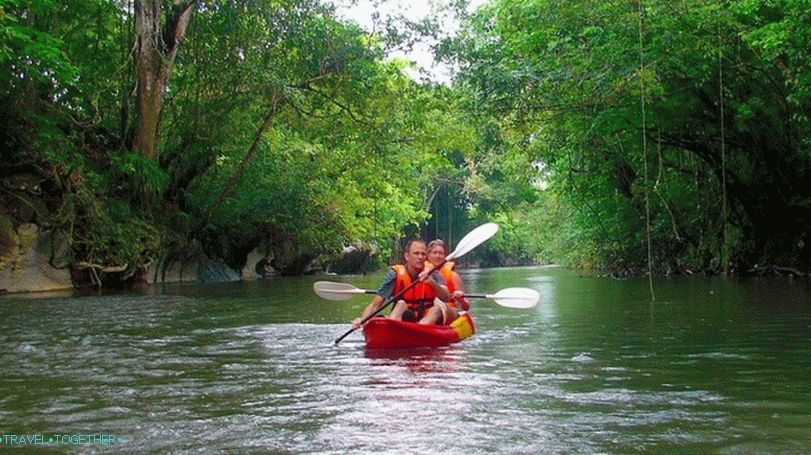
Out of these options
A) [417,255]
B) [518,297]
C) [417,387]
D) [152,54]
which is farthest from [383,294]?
[152,54]

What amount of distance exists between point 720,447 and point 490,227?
5.62 metres

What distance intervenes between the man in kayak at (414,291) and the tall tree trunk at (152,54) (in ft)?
31.2

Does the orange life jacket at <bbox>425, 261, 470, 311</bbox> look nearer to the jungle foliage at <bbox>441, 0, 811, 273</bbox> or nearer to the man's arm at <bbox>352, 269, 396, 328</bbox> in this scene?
the man's arm at <bbox>352, 269, 396, 328</bbox>

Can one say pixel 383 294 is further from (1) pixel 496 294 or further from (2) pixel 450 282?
(1) pixel 496 294

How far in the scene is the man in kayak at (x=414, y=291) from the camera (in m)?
7.58

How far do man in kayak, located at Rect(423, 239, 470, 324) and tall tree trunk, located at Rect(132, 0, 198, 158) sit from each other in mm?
9041

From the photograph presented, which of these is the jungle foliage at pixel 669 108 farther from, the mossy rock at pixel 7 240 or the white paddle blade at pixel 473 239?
the mossy rock at pixel 7 240

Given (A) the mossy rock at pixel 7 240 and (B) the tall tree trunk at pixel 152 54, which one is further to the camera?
(B) the tall tree trunk at pixel 152 54

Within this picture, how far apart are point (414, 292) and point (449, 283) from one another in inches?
24.6

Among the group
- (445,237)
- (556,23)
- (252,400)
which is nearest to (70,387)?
(252,400)

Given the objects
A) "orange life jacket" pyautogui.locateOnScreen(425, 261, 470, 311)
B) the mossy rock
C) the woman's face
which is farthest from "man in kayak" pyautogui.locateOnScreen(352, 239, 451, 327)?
the mossy rock

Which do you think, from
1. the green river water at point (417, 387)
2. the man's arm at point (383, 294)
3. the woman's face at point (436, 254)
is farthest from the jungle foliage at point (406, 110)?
the man's arm at point (383, 294)

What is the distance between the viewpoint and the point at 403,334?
22.4 ft

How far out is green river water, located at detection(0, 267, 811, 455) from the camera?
11.7ft
